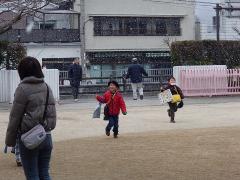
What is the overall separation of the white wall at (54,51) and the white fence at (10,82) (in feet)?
75.9

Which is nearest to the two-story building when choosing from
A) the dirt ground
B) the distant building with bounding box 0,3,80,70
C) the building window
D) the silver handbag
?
the building window

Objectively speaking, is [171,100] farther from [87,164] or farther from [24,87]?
[24,87]

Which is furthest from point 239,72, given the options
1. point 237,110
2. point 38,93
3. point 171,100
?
point 38,93

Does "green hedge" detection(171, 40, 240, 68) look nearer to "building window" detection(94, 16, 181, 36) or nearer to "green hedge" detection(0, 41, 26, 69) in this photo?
"green hedge" detection(0, 41, 26, 69)

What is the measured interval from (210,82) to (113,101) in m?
12.7

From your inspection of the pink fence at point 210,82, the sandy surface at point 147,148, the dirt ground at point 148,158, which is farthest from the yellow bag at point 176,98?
the pink fence at point 210,82

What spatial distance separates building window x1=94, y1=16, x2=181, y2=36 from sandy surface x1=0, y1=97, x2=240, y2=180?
29.8 metres

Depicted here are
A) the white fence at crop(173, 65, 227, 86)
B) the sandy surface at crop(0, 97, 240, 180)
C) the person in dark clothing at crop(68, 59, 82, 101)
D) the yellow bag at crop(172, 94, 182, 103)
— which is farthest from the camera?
the white fence at crop(173, 65, 227, 86)

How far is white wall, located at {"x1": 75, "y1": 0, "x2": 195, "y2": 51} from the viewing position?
46344 millimetres

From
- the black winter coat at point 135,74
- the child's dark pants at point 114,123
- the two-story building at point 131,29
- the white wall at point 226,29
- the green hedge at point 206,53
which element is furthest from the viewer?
the white wall at point 226,29

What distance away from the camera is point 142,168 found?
888 centimetres

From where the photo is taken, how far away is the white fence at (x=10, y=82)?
21.2 meters

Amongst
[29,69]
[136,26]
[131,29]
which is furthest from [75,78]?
[136,26]

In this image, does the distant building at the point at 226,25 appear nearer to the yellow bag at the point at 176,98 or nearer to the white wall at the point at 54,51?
the white wall at the point at 54,51
